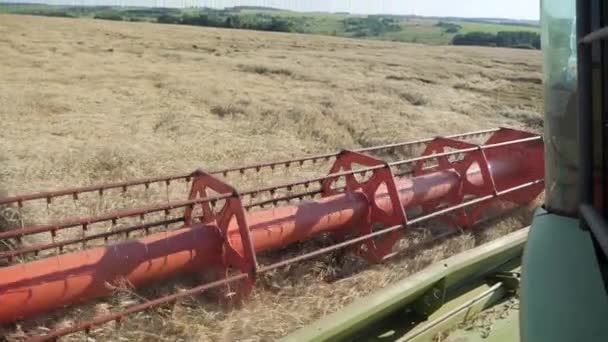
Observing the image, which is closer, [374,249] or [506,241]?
[506,241]

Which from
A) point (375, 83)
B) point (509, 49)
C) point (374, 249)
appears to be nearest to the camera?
point (374, 249)

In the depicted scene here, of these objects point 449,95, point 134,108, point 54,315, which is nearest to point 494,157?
point 54,315

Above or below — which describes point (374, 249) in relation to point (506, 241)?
below

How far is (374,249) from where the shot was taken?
5453 mm

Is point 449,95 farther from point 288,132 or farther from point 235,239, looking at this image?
point 235,239

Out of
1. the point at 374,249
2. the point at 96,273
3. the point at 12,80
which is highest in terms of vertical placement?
the point at 12,80

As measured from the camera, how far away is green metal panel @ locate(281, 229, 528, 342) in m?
2.93

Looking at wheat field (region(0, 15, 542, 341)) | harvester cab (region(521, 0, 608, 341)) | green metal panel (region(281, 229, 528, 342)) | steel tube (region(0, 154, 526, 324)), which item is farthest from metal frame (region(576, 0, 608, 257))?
steel tube (region(0, 154, 526, 324))

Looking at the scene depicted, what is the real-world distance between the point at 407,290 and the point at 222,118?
8.69m

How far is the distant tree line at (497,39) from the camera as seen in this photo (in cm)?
3785

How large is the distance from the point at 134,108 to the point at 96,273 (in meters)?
8.45

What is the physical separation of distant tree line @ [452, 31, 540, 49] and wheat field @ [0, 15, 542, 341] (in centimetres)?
1409

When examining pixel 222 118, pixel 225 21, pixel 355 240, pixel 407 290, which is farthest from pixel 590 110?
pixel 225 21

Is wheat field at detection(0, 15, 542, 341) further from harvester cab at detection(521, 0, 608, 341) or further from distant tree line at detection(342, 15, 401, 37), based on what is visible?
distant tree line at detection(342, 15, 401, 37)
